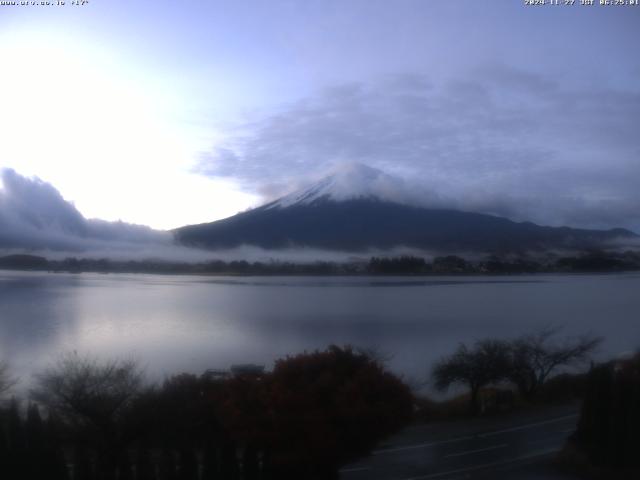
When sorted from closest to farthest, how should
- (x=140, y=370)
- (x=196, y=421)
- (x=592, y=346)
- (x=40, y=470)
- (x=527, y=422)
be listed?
(x=40, y=470)
(x=196, y=421)
(x=140, y=370)
(x=527, y=422)
(x=592, y=346)

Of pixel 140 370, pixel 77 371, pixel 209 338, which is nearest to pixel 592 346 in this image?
pixel 209 338

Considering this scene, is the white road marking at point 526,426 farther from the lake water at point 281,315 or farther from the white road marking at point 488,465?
the lake water at point 281,315

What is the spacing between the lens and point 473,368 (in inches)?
596

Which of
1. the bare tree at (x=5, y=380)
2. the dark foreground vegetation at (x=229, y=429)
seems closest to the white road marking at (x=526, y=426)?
the dark foreground vegetation at (x=229, y=429)

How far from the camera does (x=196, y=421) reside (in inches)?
321

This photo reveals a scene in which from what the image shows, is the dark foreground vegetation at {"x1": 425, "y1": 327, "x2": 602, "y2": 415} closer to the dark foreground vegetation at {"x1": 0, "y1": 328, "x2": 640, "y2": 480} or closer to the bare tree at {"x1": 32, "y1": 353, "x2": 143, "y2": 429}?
the dark foreground vegetation at {"x1": 0, "y1": 328, "x2": 640, "y2": 480}

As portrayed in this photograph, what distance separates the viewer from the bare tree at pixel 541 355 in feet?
50.6

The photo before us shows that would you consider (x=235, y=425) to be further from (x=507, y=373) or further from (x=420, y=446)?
(x=507, y=373)

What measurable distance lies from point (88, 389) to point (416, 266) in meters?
11.0

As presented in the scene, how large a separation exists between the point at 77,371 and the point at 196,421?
2.89 m

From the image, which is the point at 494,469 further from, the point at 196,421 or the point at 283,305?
the point at 283,305

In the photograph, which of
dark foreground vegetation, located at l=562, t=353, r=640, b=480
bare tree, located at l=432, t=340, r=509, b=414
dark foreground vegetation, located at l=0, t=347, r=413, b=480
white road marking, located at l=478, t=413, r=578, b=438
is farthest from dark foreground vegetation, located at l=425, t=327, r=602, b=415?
dark foreground vegetation, located at l=0, t=347, r=413, b=480

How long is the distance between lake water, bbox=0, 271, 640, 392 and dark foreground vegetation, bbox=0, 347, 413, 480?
11.1 ft

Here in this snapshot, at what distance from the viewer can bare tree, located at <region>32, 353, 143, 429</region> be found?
859 centimetres
